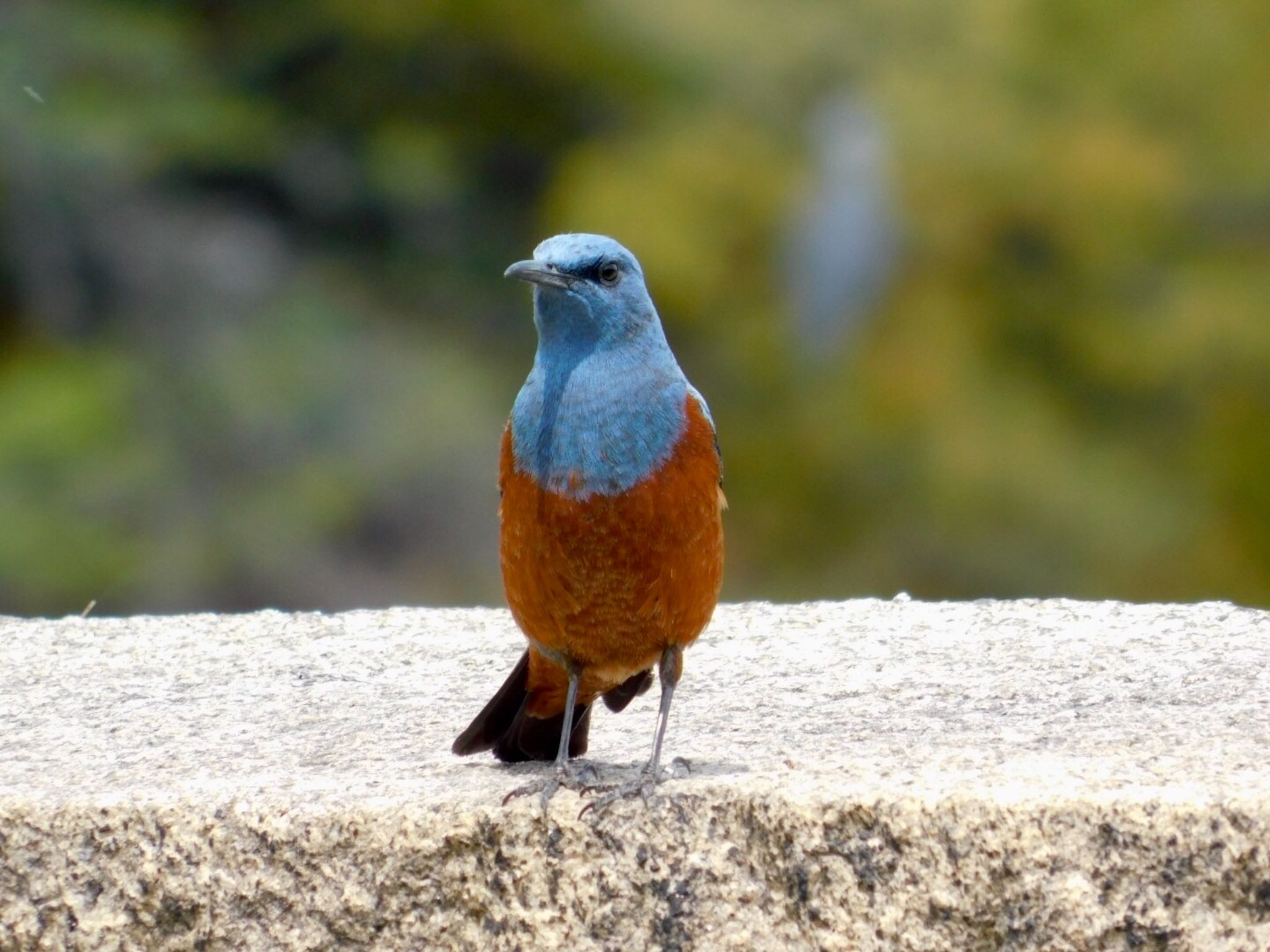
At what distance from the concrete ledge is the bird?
191 mm

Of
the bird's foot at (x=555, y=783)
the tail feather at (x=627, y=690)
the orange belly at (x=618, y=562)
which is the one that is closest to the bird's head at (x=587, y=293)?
the orange belly at (x=618, y=562)

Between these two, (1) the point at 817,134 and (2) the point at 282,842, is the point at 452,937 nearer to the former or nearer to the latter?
(2) the point at 282,842

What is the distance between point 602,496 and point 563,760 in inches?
21.9

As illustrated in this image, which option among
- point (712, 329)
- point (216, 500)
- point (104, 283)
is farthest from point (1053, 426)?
point (104, 283)

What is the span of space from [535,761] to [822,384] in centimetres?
561

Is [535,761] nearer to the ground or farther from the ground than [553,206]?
nearer to the ground

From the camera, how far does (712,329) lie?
925cm

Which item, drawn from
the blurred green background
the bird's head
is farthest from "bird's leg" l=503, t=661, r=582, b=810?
the blurred green background

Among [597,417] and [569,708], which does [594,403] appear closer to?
[597,417]

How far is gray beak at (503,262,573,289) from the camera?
3428mm

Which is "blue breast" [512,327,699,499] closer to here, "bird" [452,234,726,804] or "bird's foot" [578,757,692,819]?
"bird" [452,234,726,804]

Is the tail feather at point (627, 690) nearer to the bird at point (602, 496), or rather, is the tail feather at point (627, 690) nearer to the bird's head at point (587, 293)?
the bird at point (602, 496)

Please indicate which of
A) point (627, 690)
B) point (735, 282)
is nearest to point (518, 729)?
point (627, 690)

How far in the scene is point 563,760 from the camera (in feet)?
11.5
